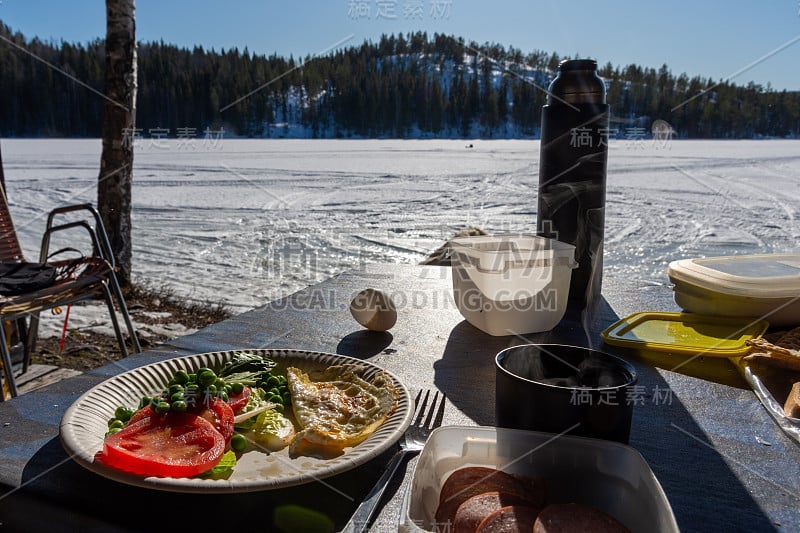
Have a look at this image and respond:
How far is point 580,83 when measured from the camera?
114 cm

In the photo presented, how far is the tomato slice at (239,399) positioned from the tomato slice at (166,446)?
0.07m

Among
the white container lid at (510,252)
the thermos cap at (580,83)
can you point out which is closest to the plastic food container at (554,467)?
the white container lid at (510,252)

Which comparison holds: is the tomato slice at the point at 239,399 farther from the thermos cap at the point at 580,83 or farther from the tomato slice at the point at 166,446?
the thermos cap at the point at 580,83

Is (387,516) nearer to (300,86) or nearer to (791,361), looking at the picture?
(791,361)

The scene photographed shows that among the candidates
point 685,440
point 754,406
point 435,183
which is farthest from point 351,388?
point 435,183

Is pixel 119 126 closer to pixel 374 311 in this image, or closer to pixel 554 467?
pixel 374 311

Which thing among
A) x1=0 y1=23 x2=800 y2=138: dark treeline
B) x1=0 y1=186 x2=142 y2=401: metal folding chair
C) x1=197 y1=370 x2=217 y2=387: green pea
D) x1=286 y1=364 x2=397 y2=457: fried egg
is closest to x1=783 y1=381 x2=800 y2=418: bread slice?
x1=286 y1=364 x2=397 y2=457: fried egg

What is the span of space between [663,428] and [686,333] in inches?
14.8

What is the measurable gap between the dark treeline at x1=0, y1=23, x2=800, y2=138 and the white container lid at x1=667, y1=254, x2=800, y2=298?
1856 cm

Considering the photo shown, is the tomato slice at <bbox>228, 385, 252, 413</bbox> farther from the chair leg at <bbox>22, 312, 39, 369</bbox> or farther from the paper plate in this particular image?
the chair leg at <bbox>22, 312, 39, 369</bbox>

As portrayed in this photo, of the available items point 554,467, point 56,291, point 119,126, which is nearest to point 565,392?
Result: point 554,467

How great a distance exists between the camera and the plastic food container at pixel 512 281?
0.97 metres

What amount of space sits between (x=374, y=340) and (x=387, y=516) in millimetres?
560

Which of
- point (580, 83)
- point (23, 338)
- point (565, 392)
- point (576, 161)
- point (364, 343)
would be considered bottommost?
point (23, 338)
